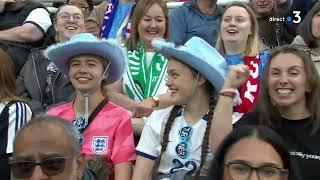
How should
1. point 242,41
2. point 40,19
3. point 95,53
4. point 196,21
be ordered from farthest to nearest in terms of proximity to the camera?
point 40,19 → point 196,21 → point 242,41 → point 95,53

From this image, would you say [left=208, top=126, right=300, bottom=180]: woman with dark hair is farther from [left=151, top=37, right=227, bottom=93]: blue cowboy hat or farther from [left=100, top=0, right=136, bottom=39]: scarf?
[left=100, top=0, right=136, bottom=39]: scarf

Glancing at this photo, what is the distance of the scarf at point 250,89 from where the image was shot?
205 inches

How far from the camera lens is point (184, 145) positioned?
441cm

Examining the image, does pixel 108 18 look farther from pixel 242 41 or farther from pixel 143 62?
pixel 242 41

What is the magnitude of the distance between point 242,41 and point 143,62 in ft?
2.78

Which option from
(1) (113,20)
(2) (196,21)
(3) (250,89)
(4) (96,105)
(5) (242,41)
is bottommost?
(4) (96,105)

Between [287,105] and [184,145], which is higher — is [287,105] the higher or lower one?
the higher one

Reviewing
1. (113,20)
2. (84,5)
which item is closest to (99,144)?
(113,20)

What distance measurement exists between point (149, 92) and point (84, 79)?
3.08ft

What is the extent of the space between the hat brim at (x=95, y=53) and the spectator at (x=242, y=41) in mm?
1034

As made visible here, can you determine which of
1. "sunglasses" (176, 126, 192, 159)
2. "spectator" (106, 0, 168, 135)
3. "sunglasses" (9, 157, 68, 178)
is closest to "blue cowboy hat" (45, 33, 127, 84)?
"spectator" (106, 0, 168, 135)

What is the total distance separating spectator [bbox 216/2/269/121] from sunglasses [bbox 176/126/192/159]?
Answer: 113 cm

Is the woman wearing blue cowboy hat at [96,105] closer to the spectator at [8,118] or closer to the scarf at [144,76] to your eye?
the spectator at [8,118]

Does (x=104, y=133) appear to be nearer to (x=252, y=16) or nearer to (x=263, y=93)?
(x=263, y=93)
